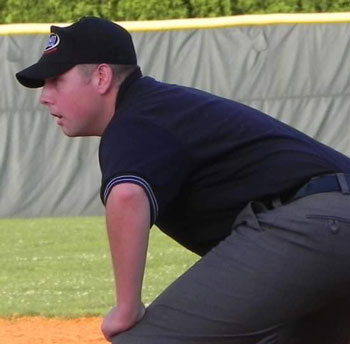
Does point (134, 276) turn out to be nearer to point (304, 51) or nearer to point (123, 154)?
point (123, 154)

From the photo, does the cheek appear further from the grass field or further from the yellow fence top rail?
the yellow fence top rail

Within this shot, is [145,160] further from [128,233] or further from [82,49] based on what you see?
[82,49]

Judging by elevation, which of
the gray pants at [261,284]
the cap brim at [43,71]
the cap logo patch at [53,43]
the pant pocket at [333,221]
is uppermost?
the cap logo patch at [53,43]

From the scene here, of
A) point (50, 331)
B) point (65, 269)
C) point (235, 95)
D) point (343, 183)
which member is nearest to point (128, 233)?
point (343, 183)

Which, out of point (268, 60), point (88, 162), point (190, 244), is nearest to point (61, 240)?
point (88, 162)

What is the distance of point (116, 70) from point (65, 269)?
6324 millimetres

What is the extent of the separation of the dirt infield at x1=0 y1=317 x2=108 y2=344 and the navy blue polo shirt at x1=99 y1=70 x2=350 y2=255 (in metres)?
3.89

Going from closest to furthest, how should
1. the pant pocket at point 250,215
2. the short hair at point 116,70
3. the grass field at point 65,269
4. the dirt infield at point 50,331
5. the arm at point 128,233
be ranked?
the arm at point 128,233 → the pant pocket at point 250,215 → the short hair at point 116,70 → the dirt infield at point 50,331 → the grass field at point 65,269

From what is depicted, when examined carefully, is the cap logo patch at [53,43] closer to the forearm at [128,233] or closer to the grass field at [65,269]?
the forearm at [128,233]

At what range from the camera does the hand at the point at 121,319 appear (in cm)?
303

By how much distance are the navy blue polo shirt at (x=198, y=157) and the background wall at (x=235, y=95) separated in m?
→ 10.5

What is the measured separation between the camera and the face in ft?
10.5

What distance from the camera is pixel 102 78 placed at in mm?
3201

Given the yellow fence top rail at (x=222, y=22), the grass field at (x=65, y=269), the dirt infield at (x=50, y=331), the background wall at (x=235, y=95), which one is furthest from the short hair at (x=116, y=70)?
the yellow fence top rail at (x=222, y=22)
